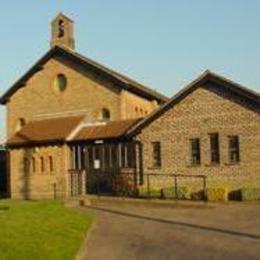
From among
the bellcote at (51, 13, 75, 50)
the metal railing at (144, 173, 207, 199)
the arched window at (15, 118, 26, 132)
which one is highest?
the bellcote at (51, 13, 75, 50)

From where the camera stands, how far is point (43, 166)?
38406mm

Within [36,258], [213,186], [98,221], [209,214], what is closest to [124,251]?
[36,258]

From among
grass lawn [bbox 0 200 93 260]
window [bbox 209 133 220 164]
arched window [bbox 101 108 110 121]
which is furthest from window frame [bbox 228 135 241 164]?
arched window [bbox 101 108 110 121]

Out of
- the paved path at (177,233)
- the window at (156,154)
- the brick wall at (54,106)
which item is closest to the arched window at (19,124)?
the brick wall at (54,106)

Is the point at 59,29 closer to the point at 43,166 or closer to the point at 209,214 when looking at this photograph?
the point at 43,166

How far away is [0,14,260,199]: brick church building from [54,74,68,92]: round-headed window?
0.22 ft

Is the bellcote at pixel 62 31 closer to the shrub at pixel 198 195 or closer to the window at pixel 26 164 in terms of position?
the window at pixel 26 164

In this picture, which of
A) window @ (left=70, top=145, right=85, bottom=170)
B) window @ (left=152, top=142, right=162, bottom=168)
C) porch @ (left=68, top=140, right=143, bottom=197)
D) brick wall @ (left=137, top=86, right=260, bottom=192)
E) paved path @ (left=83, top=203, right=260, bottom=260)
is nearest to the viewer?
paved path @ (left=83, top=203, right=260, bottom=260)

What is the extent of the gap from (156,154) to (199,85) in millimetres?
4276

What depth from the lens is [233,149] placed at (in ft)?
101

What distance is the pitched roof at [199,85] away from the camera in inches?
1190

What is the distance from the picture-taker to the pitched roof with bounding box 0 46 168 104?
131ft

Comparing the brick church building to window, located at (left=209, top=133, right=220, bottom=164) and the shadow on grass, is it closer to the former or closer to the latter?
window, located at (left=209, top=133, right=220, bottom=164)

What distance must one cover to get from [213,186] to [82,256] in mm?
15648
